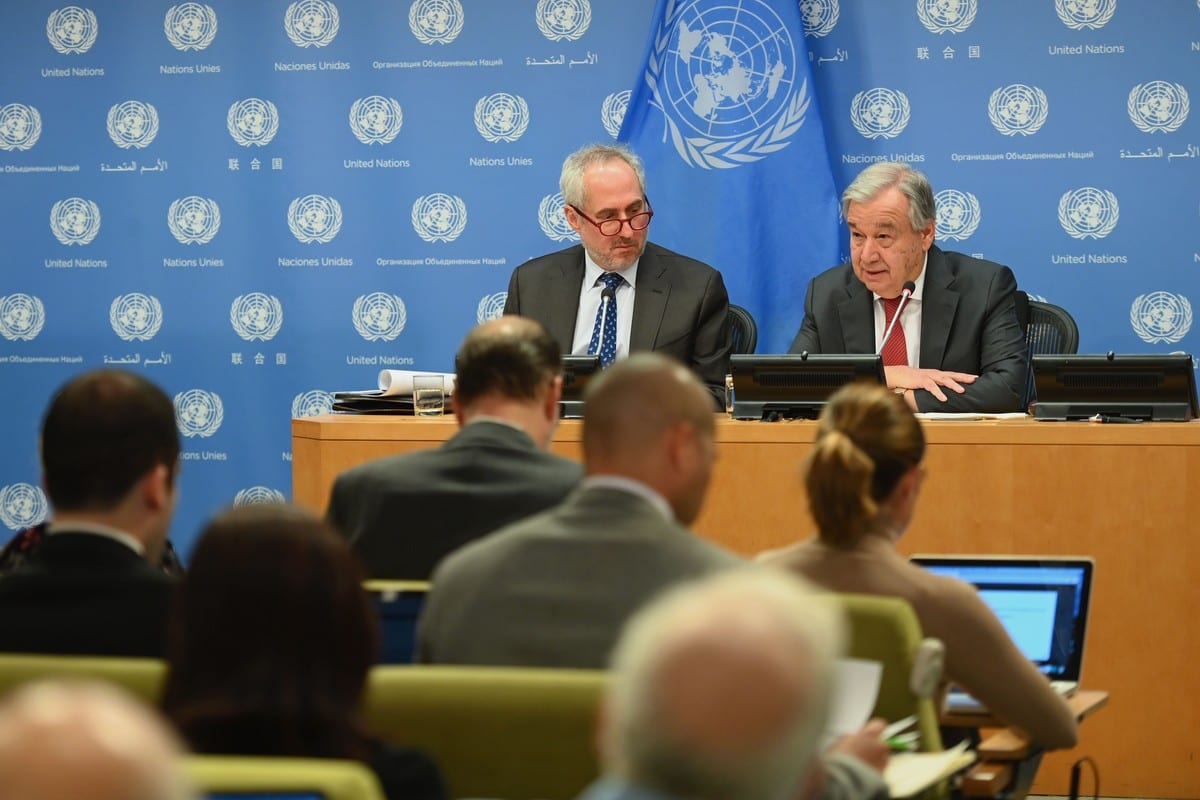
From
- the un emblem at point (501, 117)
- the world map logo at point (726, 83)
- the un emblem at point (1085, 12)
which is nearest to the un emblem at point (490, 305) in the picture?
the un emblem at point (501, 117)

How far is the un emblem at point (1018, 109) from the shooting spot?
6.48 metres

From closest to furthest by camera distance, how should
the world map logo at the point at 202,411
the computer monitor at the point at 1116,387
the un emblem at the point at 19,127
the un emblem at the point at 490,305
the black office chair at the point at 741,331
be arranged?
the computer monitor at the point at 1116,387
the black office chair at the point at 741,331
the un emblem at the point at 490,305
the world map logo at the point at 202,411
the un emblem at the point at 19,127

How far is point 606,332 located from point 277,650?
12.9 feet

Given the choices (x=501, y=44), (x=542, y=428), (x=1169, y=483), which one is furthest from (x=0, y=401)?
(x=1169, y=483)

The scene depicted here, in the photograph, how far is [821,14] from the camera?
21.7ft

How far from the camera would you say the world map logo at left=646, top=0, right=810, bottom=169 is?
640 cm

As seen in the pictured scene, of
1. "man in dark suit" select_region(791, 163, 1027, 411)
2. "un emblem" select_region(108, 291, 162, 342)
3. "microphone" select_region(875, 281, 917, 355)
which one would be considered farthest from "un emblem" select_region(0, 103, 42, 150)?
"microphone" select_region(875, 281, 917, 355)

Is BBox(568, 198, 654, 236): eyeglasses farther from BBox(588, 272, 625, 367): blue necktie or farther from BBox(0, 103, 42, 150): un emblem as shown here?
BBox(0, 103, 42, 150): un emblem

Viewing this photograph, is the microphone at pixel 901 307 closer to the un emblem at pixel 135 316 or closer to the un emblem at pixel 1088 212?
the un emblem at pixel 1088 212

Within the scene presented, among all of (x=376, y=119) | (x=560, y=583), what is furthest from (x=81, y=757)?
(x=376, y=119)

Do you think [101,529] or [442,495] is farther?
[442,495]

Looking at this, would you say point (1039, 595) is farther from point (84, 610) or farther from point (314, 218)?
point (314, 218)

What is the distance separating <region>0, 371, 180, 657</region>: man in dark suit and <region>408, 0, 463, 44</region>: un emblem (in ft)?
15.0

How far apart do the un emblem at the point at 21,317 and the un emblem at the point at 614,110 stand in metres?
2.72
